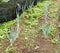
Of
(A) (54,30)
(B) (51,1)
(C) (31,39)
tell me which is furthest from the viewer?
(B) (51,1)

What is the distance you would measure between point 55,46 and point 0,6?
1360mm

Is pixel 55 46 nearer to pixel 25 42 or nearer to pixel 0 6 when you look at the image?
pixel 25 42

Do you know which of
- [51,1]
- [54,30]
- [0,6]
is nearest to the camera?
[54,30]

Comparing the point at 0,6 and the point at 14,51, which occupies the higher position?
the point at 0,6

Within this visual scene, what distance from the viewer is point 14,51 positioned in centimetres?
351

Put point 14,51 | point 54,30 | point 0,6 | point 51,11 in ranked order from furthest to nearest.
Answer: point 51,11
point 0,6
point 54,30
point 14,51

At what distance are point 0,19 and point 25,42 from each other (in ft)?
2.62

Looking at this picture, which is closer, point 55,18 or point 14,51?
point 14,51

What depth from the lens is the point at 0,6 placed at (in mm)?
4355

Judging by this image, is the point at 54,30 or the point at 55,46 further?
the point at 54,30

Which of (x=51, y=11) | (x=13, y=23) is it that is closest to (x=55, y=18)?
(x=51, y=11)

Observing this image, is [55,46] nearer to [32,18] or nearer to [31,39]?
[31,39]

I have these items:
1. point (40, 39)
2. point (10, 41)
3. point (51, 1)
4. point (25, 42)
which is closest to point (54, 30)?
point (40, 39)

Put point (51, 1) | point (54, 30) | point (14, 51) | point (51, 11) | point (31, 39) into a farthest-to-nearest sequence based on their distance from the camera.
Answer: point (51, 1) → point (51, 11) → point (54, 30) → point (31, 39) → point (14, 51)
